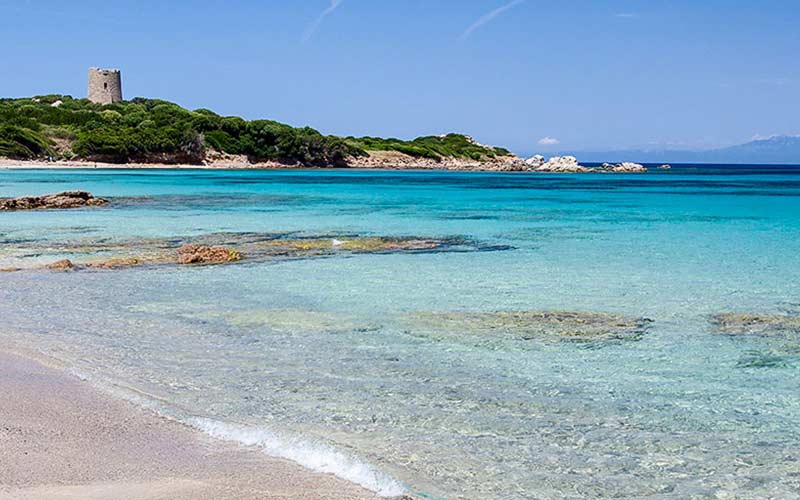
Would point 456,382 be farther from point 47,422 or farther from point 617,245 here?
point 617,245

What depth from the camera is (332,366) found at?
7.59 metres

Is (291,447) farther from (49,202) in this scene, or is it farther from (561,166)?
(561,166)

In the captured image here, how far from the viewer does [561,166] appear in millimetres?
111312

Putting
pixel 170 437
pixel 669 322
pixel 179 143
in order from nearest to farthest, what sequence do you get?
pixel 170 437, pixel 669 322, pixel 179 143

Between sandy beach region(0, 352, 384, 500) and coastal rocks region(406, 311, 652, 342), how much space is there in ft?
13.5

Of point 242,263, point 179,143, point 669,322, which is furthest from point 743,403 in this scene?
point 179,143

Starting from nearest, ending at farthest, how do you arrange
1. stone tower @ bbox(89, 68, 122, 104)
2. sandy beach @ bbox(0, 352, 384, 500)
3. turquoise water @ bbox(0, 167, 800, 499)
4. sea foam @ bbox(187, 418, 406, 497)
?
sandy beach @ bbox(0, 352, 384, 500)
sea foam @ bbox(187, 418, 406, 497)
turquoise water @ bbox(0, 167, 800, 499)
stone tower @ bbox(89, 68, 122, 104)

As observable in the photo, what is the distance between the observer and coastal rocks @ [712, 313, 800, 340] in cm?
922

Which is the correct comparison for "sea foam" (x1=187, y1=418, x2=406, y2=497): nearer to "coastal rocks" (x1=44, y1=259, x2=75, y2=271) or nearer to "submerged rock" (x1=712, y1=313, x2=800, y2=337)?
"submerged rock" (x1=712, y1=313, x2=800, y2=337)

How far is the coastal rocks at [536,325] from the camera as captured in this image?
29.7 feet

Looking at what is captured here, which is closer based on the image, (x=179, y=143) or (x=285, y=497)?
(x=285, y=497)

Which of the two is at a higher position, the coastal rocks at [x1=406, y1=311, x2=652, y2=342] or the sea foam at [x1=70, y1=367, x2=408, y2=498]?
the sea foam at [x1=70, y1=367, x2=408, y2=498]

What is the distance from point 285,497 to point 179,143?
85.0 m

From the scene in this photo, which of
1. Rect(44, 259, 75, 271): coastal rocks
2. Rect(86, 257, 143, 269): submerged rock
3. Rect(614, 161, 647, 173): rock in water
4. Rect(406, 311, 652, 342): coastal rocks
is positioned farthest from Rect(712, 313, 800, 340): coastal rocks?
Rect(614, 161, 647, 173): rock in water
